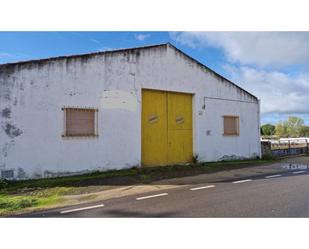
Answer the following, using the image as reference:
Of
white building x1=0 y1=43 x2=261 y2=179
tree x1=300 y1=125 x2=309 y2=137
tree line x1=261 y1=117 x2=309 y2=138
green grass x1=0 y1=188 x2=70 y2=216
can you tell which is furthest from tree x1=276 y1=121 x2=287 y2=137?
green grass x1=0 y1=188 x2=70 y2=216

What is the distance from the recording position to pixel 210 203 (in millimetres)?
5523

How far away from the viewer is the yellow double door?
36.3 ft

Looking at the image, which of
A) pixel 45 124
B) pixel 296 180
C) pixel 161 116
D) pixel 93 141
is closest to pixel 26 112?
pixel 45 124

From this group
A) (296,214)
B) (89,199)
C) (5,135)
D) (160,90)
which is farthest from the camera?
(160,90)

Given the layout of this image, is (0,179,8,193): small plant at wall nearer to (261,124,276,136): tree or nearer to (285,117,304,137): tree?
(285,117,304,137): tree

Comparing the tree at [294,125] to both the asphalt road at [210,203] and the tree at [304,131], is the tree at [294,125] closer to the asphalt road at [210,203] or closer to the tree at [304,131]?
the tree at [304,131]

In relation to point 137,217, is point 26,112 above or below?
above

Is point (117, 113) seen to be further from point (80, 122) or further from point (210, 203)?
point (210, 203)

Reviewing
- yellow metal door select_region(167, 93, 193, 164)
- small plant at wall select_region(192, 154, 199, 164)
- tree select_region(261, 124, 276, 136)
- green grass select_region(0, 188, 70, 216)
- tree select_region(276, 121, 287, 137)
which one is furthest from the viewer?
tree select_region(261, 124, 276, 136)

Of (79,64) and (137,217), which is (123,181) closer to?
(137,217)

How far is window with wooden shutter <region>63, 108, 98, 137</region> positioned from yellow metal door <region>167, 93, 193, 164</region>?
12.0 feet

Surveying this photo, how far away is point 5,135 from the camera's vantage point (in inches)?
311

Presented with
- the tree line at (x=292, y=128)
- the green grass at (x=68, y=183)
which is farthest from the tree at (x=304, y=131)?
the green grass at (x=68, y=183)

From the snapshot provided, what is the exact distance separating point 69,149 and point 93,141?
3.03ft
